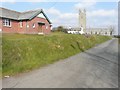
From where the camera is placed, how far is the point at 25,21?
32.2 m

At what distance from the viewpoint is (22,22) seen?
32.5 m

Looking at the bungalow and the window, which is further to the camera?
the bungalow

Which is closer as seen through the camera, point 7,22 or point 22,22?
point 7,22

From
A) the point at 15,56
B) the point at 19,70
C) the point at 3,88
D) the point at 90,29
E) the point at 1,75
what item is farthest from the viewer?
the point at 90,29

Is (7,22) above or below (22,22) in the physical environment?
below

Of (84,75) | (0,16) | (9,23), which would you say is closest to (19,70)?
(84,75)

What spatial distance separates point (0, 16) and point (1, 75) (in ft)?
70.7

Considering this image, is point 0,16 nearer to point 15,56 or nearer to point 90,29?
point 15,56

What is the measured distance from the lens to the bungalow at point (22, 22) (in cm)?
2963

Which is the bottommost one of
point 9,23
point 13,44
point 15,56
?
point 15,56

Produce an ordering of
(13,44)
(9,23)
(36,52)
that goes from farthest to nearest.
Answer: (9,23)
(36,52)
(13,44)

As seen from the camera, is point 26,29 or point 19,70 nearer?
point 19,70

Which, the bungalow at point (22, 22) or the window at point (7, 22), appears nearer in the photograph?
the window at point (7, 22)

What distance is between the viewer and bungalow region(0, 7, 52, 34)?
29633 millimetres
